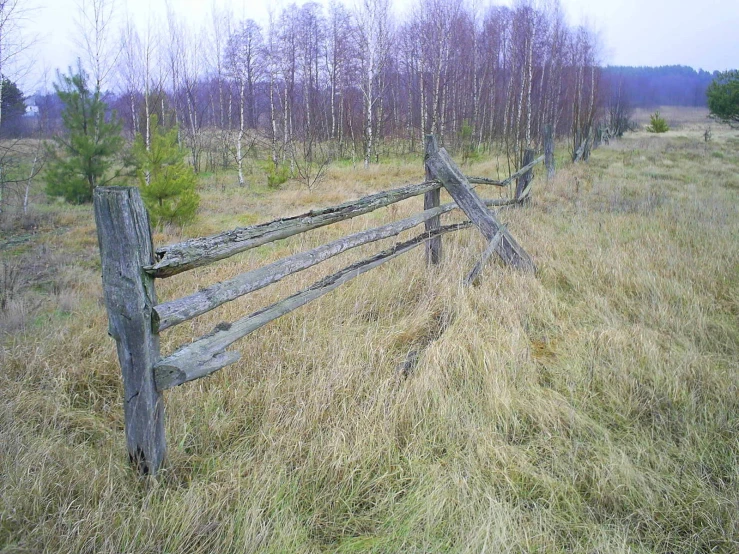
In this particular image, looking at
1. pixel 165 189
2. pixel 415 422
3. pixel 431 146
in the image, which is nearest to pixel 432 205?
pixel 431 146

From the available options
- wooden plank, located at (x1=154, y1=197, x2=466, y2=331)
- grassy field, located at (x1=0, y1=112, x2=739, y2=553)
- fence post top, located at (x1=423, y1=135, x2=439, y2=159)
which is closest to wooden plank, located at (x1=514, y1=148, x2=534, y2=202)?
grassy field, located at (x1=0, y1=112, x2=739, y2=553)

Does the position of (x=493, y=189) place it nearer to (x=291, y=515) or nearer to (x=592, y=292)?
(x=592, y=292)

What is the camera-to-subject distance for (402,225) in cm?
352

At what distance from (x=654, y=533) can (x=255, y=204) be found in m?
9.60

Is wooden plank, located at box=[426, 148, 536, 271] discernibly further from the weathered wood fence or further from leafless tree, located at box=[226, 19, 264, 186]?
leafless tree, located at box=[226, 19, 264, 186]

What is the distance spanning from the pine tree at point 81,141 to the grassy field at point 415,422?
25.1 ft

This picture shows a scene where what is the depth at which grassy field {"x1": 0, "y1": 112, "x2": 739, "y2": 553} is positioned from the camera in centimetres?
158

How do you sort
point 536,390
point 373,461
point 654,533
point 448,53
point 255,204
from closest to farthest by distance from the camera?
point 654,533, point 373,461, point 536,390, point 255,204, point 448,53

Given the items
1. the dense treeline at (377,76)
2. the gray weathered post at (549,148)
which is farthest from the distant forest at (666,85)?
the gray weathered post at (549,148)

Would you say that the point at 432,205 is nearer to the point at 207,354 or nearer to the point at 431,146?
the point at 431,146

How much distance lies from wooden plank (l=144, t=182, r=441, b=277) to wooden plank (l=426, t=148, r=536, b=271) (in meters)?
1.39

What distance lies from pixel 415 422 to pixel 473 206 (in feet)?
8.12

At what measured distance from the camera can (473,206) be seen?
4.07 meters

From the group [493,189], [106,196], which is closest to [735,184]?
[493,189]
